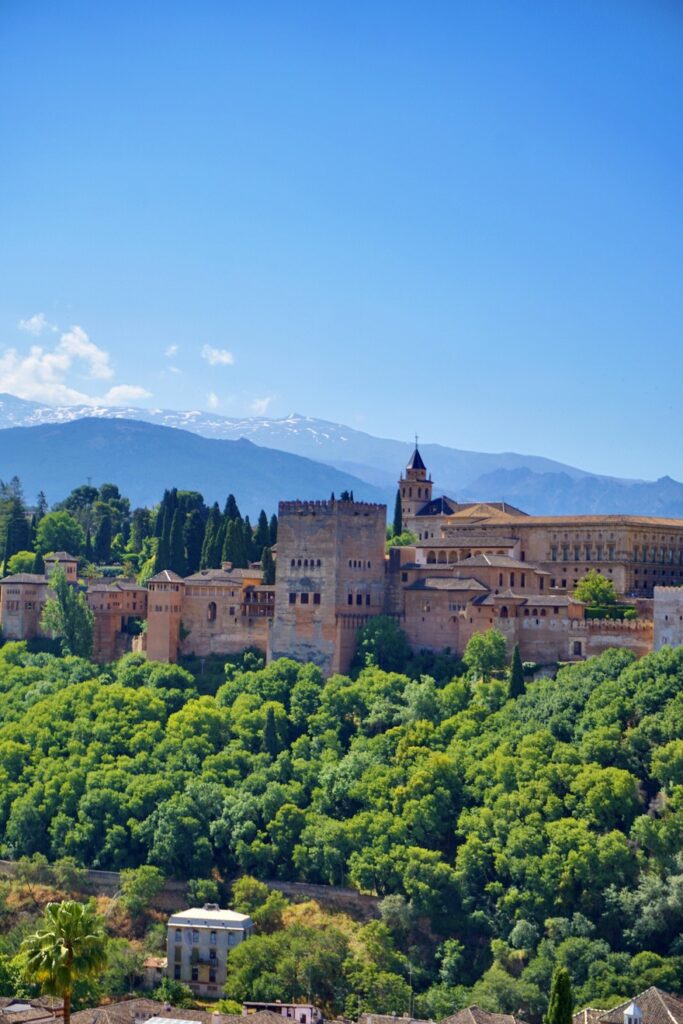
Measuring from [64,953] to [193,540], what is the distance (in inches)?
2207

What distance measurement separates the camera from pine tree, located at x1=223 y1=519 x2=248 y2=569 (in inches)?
3797

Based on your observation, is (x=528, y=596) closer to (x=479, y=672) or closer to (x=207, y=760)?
(x=479, y=672)

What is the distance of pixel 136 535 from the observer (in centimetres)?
12300

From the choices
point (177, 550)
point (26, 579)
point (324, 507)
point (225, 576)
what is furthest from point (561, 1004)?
point (177, 550)

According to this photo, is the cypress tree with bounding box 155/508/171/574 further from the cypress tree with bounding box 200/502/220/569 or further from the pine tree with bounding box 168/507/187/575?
the cypress tree with bounding box 200/502/220/569

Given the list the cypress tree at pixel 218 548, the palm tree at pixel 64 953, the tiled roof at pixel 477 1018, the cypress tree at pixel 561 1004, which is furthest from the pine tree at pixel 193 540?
the palm tree at pixel 64 953

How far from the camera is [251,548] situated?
98.4m

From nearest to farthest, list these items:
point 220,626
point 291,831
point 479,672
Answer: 1. point 291,831
2. point 479,672
3. point 220,626

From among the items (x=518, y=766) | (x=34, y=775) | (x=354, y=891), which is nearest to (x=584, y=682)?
(x=518, y=766)

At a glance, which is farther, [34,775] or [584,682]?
[34,775]

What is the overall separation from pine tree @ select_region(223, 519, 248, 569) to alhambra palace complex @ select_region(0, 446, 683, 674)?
2528 millimetres

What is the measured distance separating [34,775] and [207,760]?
8117 millimetres

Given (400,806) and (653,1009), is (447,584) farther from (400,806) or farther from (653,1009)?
(653,1009)

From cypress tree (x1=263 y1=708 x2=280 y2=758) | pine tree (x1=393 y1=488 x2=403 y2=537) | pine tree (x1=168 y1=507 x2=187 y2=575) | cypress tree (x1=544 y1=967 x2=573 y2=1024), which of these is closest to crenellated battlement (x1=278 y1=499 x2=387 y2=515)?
cypress tree (x1=263 y1=708 x2=280 y2=758)
